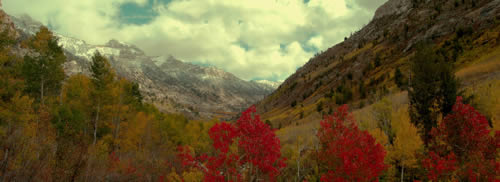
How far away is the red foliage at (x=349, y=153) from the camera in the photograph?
16.0 m

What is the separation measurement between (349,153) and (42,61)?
96.8 feet

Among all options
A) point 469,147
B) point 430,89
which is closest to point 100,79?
point 469,147

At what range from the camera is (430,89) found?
87.0 feet

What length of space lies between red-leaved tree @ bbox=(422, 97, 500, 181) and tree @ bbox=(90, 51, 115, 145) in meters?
31.6

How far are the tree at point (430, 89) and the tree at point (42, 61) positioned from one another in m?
37.8

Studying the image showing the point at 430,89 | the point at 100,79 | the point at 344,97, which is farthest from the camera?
the point at 344,97

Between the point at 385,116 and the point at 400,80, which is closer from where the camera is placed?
the point at 385,116

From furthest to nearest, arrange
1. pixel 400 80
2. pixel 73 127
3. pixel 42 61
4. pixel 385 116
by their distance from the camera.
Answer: pixel 400 80 < pixel 385 116 < pixel 73 127 < pixel 42 61

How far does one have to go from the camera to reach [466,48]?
215ft

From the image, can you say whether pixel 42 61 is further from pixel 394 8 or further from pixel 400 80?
pixel 394 8

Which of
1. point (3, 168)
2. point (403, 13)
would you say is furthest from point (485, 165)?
point (403, 13)

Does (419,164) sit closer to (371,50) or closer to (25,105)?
(25,105)

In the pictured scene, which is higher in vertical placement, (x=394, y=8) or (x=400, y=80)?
(x=394, y=8)

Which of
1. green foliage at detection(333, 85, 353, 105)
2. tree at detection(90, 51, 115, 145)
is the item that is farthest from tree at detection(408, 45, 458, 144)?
green foliage at detection(333, 85, 353, 105)
